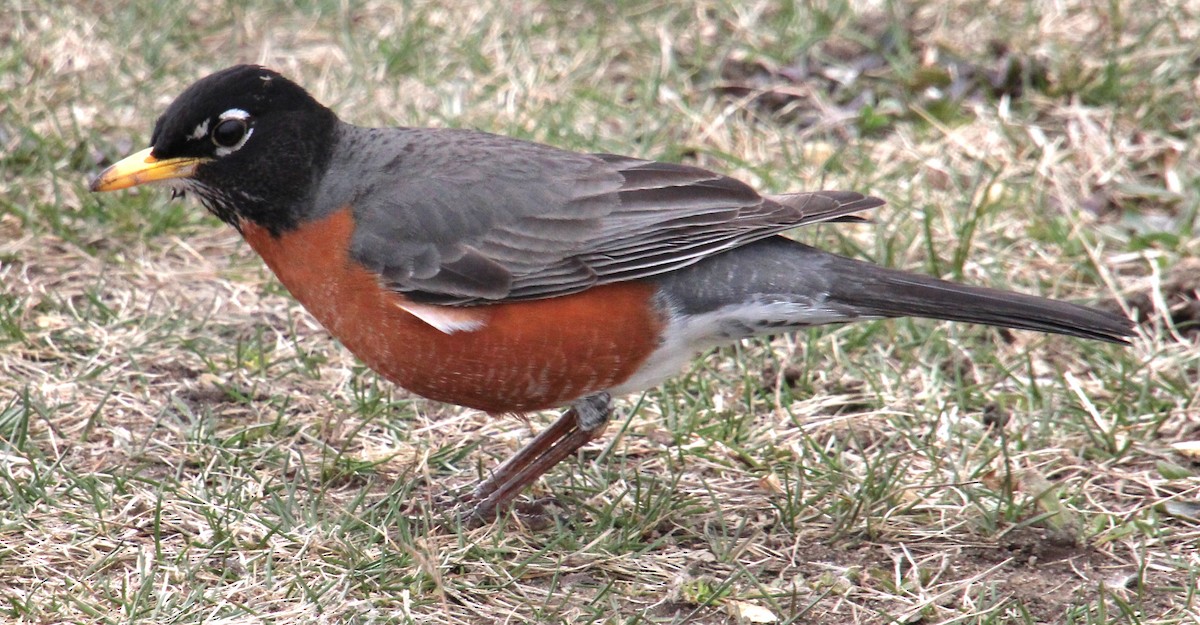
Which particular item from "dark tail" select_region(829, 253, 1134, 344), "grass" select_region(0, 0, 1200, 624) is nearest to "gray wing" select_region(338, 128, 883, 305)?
"dark tail" select_region(829, 253, 1134, 344)

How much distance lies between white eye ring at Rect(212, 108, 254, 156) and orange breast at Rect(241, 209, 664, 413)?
298 mm

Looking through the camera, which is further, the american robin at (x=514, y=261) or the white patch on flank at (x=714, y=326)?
the white patch on flank at (x=714, y=326)

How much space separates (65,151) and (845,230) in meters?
3.15

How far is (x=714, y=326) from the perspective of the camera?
4.16 meters

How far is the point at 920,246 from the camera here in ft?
17.9

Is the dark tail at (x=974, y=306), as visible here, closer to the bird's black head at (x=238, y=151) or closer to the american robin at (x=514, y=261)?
the american robin at (x=514, y=261)

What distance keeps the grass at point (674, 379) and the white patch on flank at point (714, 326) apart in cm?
34

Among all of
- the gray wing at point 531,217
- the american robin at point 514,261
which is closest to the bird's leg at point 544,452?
the american robin at point 514,261

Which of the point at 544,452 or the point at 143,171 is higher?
the point at 143,171

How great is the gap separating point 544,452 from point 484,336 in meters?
0.49

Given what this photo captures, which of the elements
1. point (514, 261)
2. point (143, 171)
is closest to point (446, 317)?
point (514, 261)

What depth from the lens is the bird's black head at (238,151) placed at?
13.2 feet

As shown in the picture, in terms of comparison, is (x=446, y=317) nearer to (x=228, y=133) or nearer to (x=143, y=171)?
(x=228, y=133)

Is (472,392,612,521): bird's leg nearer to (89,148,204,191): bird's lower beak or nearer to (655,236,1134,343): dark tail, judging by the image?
(655,236,1134,343): dark tail
